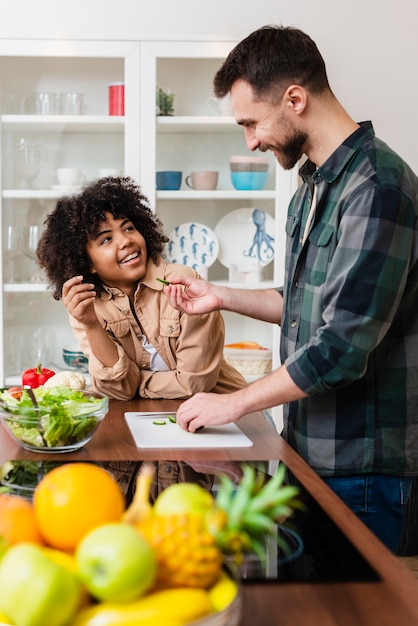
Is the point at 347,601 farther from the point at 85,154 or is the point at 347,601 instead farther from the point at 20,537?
the point at 85,154

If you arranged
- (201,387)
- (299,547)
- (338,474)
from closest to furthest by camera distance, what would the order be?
(299,547)
(338,474)
(201,387)

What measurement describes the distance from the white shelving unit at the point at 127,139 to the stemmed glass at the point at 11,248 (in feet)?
0.12

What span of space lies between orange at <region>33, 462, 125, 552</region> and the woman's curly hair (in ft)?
4.99

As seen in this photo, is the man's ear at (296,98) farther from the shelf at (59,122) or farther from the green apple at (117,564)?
the shelf at (59,122)

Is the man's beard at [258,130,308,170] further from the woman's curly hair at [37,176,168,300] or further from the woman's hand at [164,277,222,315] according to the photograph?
the woman's curly hair at [37,176,168,300]

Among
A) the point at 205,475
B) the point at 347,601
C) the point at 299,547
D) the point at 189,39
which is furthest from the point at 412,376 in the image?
the point at 189,39

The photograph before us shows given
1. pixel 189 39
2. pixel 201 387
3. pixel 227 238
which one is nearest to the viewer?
pixel 201 387

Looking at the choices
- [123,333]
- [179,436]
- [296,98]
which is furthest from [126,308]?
[296,98]

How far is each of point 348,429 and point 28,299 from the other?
205 cm

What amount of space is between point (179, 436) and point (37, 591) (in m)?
0.96

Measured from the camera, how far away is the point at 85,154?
335 centimetres

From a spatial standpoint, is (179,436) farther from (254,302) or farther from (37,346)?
(37,346)

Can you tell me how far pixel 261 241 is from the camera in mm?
3381

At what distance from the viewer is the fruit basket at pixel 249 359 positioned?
335 centimetres
